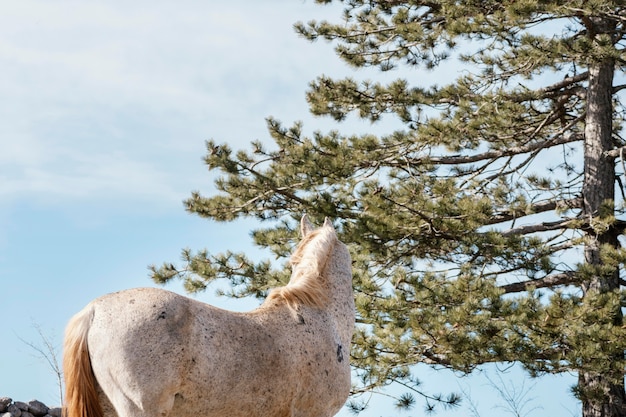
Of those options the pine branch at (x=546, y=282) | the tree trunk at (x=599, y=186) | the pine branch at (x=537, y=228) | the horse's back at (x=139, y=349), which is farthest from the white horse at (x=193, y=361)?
the pine branch at (x=537, y=228)

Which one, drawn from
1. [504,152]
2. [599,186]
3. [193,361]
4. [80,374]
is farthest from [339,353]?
[504,152]

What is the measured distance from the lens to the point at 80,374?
3250mm

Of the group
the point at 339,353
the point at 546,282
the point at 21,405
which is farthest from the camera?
the point at 546,282

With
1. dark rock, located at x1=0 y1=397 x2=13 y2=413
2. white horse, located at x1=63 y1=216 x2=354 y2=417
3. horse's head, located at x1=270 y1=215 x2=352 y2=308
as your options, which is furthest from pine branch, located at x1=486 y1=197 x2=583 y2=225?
white horse, located at x1=63 y1=216 x2=354 y2=417

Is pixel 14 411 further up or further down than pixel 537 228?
further down

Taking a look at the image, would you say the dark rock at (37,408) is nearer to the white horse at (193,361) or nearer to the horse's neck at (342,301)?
the white horse at (193,361)

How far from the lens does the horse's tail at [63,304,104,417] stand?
3252 millimetres

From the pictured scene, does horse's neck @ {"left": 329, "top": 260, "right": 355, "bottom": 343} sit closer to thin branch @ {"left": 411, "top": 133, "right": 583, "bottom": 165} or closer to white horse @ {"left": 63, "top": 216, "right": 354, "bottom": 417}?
white horse @ {"left": 63, "top": 216, "right": 354, "bottom": 417}

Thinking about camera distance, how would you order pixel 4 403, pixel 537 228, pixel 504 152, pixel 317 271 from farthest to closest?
pixel 504 152 < pixel 537 228 < pixel 4 403 < pixel 317 271

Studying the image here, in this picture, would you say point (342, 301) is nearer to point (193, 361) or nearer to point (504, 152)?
point (193, 361)

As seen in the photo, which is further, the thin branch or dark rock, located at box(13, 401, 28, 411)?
the thin branch

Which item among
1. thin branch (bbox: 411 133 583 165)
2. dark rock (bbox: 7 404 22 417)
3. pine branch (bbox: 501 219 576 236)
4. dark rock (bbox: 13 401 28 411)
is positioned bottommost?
dark rock (bbox: 7 404 22 417)

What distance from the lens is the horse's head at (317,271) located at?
3807 mm

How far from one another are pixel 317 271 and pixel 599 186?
528cm
